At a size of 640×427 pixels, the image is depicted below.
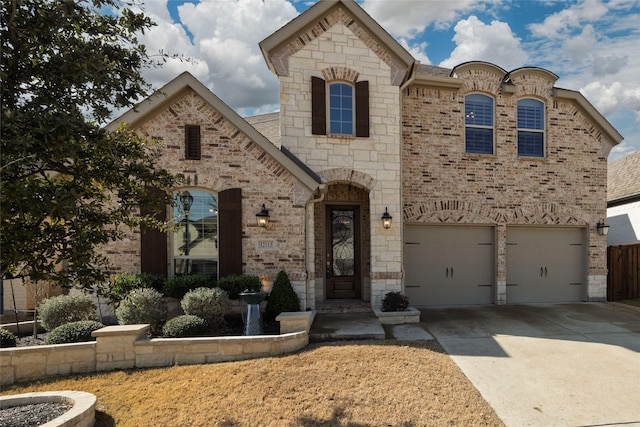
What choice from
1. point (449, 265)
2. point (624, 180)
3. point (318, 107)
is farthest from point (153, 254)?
point (624, 180)

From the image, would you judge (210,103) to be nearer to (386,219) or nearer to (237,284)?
(237,284)

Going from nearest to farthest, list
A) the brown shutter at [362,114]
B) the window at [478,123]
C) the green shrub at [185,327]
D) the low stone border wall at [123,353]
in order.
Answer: the low stone border wall at [123,353]
the green shrub at [185,327]
the brown shutter at [362,114]
the window at [478,123]

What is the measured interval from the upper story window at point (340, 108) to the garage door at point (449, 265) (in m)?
3.53

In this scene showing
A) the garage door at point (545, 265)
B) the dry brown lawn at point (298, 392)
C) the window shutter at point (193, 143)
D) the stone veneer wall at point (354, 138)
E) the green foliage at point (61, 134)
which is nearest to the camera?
the green foliage at point (61, 134)

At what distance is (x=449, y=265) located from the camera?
9.83 m

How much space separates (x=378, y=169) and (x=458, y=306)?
4.95m

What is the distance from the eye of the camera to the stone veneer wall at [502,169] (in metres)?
9.67

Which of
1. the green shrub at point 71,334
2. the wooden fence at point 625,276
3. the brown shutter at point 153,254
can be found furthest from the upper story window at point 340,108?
the wooden fence at point 625,276

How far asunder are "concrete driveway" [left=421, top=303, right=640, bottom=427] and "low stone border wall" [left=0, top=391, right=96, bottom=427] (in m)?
5.06

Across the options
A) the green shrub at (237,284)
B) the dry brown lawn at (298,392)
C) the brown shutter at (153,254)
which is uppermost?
the brown shutter at (153,254)

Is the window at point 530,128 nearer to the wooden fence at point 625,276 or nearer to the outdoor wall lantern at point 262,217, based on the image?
the wooden fence at point 625,276

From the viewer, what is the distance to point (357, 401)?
419 cm

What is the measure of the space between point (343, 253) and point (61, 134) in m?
7.87

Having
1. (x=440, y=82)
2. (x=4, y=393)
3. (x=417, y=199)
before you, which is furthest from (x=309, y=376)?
(x=440, y=82)
